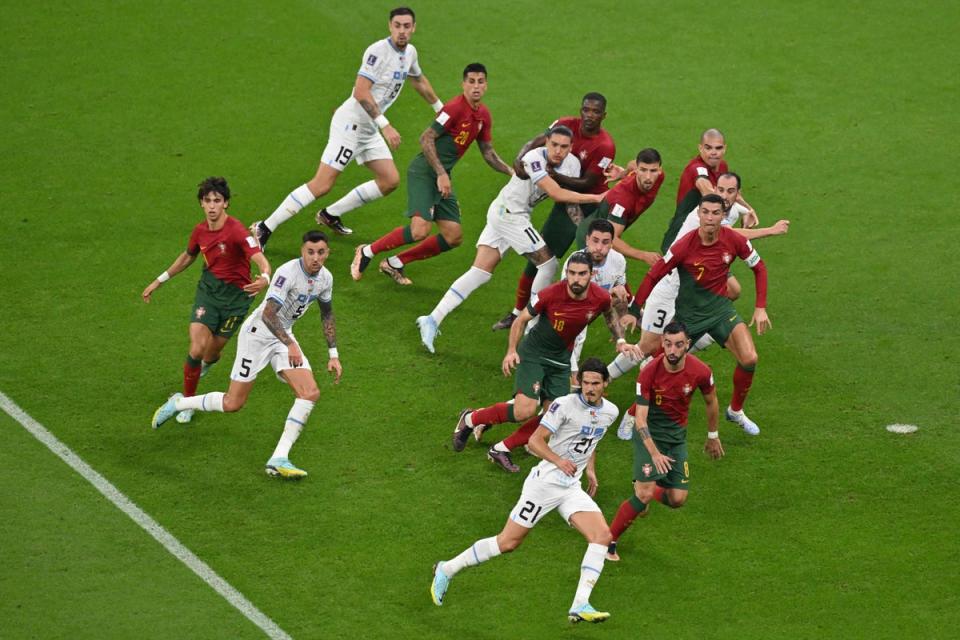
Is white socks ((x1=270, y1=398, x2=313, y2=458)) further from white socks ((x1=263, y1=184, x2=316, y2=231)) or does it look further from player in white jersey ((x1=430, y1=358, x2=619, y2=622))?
white socks ((x1=263, y1=184, x2=316, y2=231))

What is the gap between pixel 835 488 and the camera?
12695mm

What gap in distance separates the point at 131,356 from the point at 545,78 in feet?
27.2

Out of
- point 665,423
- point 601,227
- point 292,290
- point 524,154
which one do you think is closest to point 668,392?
point 665,423

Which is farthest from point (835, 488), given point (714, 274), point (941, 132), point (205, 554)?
point (941, 132)

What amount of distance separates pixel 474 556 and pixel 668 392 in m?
2.08

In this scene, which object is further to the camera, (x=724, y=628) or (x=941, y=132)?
(x=941, y=132)

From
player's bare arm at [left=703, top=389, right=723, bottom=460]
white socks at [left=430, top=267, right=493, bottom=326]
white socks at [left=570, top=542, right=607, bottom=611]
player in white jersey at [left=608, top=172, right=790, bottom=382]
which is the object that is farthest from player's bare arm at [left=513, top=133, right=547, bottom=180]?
white socks at [left=570, top=542, right=607, bottom=611]

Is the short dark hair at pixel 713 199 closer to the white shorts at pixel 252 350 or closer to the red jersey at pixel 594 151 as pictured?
the red jersey at pixel 594 151

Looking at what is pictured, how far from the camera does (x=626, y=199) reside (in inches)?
550

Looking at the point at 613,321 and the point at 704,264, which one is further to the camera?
the point at 704,264

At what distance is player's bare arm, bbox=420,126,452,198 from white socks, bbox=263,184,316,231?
60.2 inches

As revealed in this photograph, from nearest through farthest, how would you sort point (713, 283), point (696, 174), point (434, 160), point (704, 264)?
point (704, 264) → point (713, 283) → point (696, 174) → point (434, 160)

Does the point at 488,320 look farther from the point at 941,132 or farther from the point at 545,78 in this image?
the point at 941,132

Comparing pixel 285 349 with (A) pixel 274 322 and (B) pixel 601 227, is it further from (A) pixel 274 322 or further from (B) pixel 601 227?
(B) pixel 601 227
